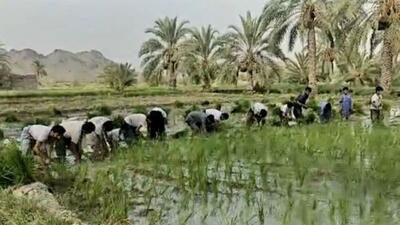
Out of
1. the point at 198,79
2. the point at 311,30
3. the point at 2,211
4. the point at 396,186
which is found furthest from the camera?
the point at 198,79

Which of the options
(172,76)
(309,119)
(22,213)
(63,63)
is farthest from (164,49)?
(63,63)

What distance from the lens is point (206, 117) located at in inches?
472

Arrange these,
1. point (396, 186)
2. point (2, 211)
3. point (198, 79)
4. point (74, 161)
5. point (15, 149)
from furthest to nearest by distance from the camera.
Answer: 1. point (198, 79)
2. point (74, 161)
3. point (15, 149)
4. point (396, 186)
5. point (2, 211)

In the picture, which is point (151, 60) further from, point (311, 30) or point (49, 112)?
point (49, 112)

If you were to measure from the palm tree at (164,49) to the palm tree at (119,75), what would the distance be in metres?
1.19

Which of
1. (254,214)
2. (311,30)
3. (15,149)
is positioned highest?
(311,30)

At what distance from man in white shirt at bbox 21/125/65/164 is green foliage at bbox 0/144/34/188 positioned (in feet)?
2.42

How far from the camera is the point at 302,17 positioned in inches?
1053

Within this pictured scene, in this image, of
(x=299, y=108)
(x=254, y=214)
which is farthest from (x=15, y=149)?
(x=299, y=108)

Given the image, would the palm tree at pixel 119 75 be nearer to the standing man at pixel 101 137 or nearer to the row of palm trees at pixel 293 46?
the row of palm trees at pixel 293 46

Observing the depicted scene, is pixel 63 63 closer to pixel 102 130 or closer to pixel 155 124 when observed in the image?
pixel 155 124

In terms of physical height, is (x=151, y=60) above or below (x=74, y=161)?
above

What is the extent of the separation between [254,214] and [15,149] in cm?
314

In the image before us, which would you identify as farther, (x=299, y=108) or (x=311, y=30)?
(x=311, y=30)
